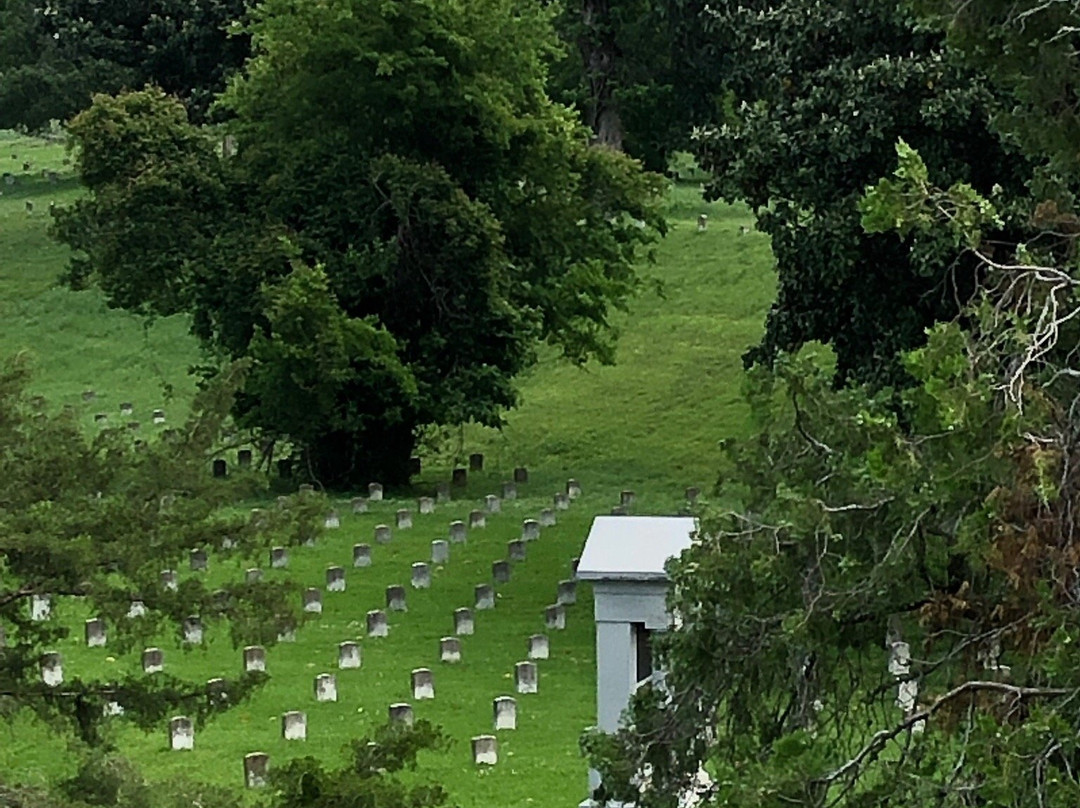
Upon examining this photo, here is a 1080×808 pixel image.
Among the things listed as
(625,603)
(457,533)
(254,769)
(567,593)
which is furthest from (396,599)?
(625,603)

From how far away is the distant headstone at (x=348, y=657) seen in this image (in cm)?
1802

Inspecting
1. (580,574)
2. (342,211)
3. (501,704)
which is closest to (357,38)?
(342,211)

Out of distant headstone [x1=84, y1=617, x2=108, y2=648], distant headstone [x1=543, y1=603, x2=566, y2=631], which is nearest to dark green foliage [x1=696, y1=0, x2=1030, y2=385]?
distant headstone [x1=543, y1=603, x2=566, y2=631]

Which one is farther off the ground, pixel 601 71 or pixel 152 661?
pixel 601 71

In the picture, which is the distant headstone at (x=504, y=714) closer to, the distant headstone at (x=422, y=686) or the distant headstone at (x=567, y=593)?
the distant headstone at (x=422, y=686)

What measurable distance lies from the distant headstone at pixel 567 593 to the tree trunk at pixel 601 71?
23.7 metres

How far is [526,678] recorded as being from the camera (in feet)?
56.5

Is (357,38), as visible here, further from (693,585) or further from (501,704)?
(693,585)

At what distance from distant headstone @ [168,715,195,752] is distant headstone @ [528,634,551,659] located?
351 cm

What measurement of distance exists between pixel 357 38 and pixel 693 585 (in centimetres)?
1962

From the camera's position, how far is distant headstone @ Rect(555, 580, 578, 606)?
20344mm

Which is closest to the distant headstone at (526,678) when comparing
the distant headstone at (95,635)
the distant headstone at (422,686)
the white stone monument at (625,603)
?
the distant headstone at (422,686)

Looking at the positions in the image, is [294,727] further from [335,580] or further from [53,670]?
[335,580]

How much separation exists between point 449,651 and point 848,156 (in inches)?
229
